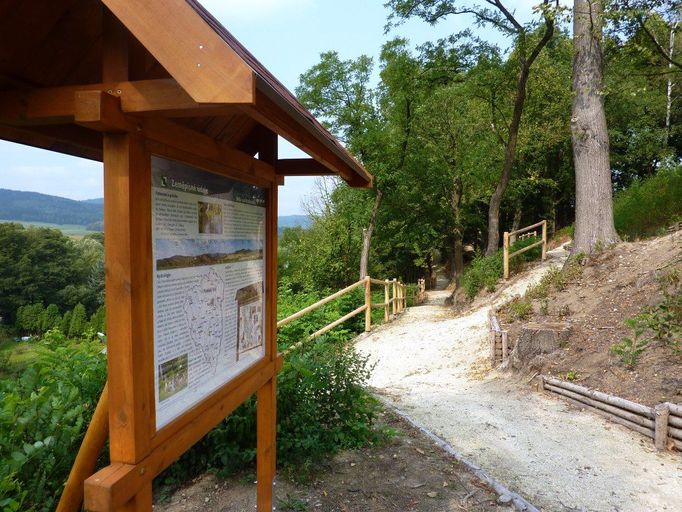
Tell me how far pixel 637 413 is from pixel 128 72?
172 inches

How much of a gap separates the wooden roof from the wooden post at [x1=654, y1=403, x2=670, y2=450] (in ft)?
11.1

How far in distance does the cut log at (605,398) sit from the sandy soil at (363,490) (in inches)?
68.6

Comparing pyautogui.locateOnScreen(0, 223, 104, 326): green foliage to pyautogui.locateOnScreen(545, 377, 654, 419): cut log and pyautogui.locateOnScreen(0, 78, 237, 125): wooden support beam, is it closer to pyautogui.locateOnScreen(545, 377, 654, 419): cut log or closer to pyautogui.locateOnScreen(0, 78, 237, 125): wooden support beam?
pyautogui.locateOnScreen(545, 377, 654, 419): cut log

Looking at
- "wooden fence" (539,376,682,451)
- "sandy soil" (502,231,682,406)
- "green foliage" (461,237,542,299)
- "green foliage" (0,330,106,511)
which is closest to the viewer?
"green foliage" (0,330,106,511)

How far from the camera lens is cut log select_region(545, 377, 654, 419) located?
3.76 meters

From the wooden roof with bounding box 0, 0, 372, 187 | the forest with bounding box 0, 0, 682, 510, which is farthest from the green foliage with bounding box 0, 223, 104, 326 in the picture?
the wooden roof with bounding box 0, 0, 372, 187

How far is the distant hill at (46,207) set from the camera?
126 feet

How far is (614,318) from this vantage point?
18.7 ft

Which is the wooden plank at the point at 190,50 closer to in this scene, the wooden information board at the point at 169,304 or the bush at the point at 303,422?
the wooden information board at the point at 169,304

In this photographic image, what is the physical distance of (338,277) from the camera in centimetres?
2136

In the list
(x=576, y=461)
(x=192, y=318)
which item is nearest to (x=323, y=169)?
(x=192, y=318)

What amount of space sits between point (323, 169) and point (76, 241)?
108 feet

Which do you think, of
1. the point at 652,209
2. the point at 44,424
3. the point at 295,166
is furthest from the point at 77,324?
the point at 652,209

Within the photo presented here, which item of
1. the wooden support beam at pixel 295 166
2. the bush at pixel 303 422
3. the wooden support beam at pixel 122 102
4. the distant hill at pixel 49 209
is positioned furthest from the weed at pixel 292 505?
the distant hill at pixel 49 209
